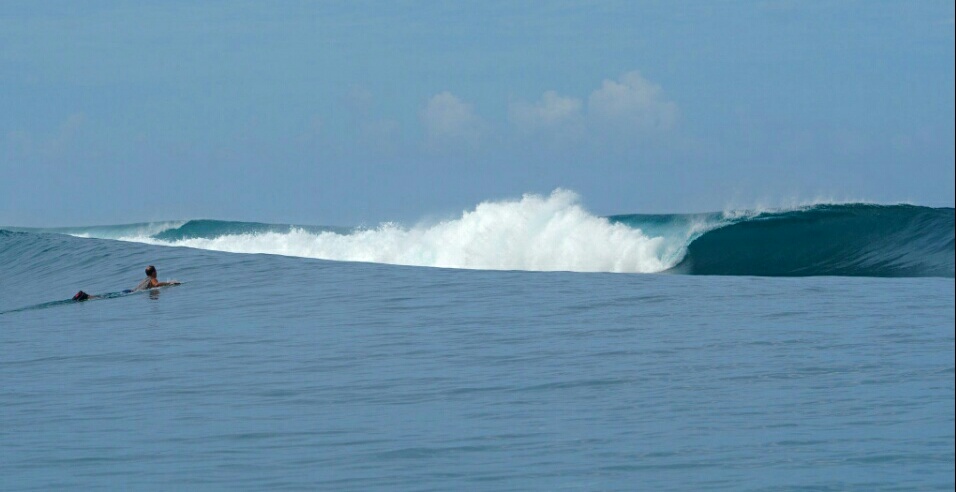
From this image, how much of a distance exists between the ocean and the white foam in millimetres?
6164

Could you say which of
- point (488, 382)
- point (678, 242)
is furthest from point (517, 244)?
point (488, 382)

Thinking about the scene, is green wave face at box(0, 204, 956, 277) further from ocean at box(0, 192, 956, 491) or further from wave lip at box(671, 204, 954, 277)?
ocean at box(0, 192, 956, 491)

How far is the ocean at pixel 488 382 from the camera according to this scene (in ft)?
21.9

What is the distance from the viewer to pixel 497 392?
29.3ft

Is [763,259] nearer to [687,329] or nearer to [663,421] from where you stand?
[687,329]

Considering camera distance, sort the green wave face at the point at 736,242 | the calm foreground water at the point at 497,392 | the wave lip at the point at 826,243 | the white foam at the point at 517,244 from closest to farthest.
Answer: the calm foreground water at the point at 497,392, the wave lip at the point at 826,243, the green wave face at the point at 736,242, the white foam at the point at 517,244

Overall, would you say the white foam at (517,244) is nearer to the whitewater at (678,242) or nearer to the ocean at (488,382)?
the whitewater at (678,242)

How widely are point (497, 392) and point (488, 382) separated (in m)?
0.44

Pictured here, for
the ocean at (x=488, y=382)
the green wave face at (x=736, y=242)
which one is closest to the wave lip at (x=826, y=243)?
the green wave face at (x=736, y=242)

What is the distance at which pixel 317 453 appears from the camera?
23.6 ft

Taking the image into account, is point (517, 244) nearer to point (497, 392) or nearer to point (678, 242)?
point (678, 242)

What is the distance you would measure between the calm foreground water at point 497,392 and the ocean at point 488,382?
0.03 metres

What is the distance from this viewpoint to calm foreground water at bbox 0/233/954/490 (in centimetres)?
664

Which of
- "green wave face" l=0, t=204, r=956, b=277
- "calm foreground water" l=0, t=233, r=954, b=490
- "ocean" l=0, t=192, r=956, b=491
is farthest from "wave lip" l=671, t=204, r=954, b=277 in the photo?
"calm foreground water" l=0, t=233, r=954, b=490
